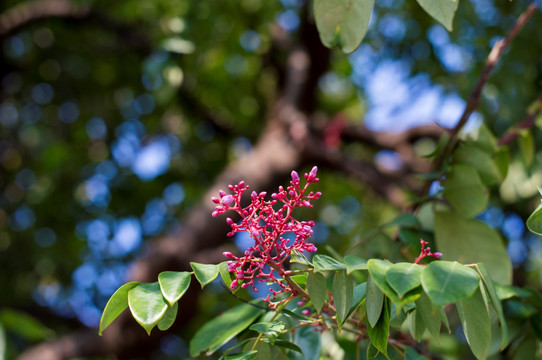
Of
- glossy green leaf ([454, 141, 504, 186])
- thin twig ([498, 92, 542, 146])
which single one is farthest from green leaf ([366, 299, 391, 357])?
thin twig ([498, 92, 542, 146])

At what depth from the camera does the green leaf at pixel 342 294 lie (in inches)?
23.5

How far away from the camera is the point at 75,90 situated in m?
3.29

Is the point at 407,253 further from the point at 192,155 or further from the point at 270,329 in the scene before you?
the point at 192,155

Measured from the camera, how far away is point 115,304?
0.62 meters

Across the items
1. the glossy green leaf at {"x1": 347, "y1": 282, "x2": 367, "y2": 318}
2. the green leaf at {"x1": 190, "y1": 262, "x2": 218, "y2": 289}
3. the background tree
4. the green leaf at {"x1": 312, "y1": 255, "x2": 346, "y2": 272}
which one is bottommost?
the background tree

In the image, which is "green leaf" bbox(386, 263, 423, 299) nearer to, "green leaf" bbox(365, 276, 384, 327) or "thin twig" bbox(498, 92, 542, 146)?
"green leaf" bbox(365, 276, 384, 327)

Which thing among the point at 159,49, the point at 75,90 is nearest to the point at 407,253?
the point at 159,49

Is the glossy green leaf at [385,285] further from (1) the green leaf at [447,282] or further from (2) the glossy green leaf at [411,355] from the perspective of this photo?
(2) the glossy green leaf at [411,355]

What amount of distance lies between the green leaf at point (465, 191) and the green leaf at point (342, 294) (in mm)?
457

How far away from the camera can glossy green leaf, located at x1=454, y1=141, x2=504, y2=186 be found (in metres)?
1.00

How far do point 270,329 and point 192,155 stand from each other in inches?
111

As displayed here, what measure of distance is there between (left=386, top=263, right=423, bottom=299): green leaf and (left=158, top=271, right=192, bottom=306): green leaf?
22cm

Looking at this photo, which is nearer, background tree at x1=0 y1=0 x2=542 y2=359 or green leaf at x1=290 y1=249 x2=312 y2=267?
green leaf at x1=290 y1=249 x2=312 y2=267

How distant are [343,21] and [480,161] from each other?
19.2 inches
